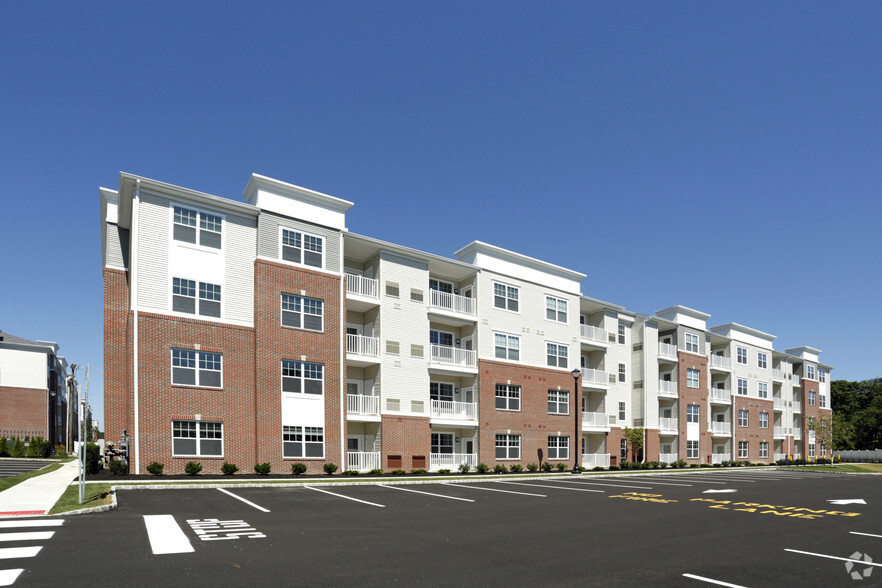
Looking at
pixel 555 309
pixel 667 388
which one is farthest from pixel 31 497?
pixel 667 388

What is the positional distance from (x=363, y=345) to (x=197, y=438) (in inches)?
374

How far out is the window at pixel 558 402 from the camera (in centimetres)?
4100

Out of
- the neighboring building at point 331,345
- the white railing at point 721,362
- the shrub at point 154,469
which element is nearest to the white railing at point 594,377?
the neighboring building at point 331,345

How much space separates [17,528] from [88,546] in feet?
9.06

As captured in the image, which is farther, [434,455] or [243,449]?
[434,455]

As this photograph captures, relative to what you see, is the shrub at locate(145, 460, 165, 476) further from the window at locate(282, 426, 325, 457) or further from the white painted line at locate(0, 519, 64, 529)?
the white painted line at locate(0, 519, 64, 529)

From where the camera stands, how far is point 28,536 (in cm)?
1072

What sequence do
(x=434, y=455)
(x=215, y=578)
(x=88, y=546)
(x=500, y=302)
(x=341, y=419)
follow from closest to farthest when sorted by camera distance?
(x=215, y=578) → (x=88, y=546) → (x=341, y=419) → (x=434, y=455) → (x=500, y=302)

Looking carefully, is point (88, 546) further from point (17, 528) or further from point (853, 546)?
point (853, 546)

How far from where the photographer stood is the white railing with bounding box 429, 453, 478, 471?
34.4 metres

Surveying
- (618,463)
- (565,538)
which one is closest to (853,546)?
(565,538)

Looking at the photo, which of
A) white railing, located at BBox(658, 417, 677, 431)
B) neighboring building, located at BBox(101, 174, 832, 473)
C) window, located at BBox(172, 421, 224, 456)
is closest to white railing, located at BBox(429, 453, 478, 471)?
neighboring building, located at BBox(101, 174, 832, 473)

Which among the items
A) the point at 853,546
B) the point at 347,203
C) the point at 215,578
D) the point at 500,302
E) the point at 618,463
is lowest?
the point at 618,463

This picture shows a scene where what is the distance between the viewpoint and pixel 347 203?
1246 inches
